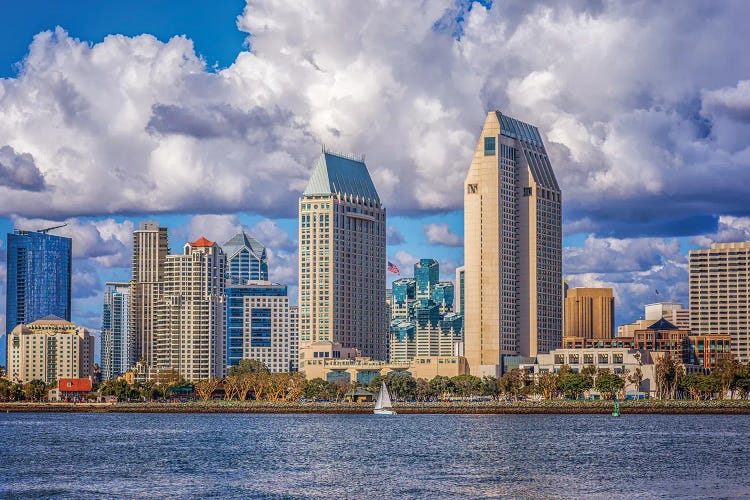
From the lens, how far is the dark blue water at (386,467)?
392 ft

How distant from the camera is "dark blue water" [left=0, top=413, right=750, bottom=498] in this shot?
119562 mm

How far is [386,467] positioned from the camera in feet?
472

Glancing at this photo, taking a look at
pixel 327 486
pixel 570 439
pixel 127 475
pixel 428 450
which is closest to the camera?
pixel 327 486

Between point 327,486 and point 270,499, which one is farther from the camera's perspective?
point 327,486

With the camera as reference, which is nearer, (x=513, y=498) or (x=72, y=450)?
(x=513, y=498)

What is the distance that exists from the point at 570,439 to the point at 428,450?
2975 centimetres

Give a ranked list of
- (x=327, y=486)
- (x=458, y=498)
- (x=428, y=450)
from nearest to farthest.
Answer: (x=458, y=498) < (x=327, y=486) < (x=428, y=450)

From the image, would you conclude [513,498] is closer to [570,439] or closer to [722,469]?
[722,469]

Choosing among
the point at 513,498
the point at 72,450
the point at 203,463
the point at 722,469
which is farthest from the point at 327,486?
the point at 72,450

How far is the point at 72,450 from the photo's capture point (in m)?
173

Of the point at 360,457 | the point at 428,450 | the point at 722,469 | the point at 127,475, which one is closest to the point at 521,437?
the point at 428,450

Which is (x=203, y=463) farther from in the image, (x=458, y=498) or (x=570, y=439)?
(x=570, y=439)

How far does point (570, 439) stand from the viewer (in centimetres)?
19000

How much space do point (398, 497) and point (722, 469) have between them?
41.1 m
